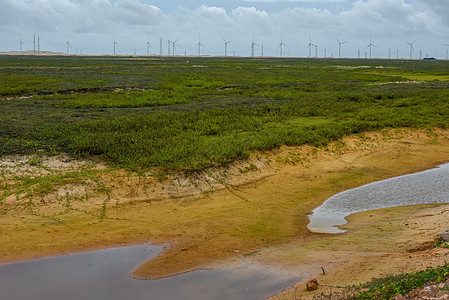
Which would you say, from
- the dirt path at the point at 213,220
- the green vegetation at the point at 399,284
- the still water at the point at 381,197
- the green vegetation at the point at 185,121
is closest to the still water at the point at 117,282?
the dirt path at the point at 213,220

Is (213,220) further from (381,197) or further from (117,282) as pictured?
(381,197)

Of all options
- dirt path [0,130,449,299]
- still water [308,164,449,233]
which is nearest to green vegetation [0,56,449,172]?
dirt path [0,130,449,299]

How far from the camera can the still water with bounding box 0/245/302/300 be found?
8773 mm

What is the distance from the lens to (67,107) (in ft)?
92.2

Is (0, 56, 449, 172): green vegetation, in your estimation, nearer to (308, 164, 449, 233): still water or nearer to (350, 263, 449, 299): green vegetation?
(308, 164, 449, 233): still water

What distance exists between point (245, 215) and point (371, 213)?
3914 mm

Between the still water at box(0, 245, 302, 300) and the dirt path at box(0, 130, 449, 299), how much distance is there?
0.44m

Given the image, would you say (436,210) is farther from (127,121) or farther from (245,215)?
(127,121)

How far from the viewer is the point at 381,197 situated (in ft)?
51.9

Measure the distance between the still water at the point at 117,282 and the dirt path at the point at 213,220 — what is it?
436mm

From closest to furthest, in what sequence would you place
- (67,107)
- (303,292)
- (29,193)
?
(303,292), (29,193), (67,107)

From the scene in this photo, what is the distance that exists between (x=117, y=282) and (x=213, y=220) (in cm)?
417

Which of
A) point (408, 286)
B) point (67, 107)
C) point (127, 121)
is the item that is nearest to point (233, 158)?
point (127, 121)

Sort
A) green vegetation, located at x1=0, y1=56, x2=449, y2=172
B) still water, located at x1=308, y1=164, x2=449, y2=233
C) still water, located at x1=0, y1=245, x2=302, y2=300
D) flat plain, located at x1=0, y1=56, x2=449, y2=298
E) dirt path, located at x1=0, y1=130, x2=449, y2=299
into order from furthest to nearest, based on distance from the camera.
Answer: green vegetation, located at x1=0, y1=56, x2=449, y2=172 → still water, located at x1=308, y1=164, x2=449, y2=233 → flat plain, located at x1=0, y1=56, x2=449, y2=298 → dirt path, located at x1=0, y1=130, x2=449, y2=299 → still water, located at x1=0, y1=245, x2=302, y2=300
